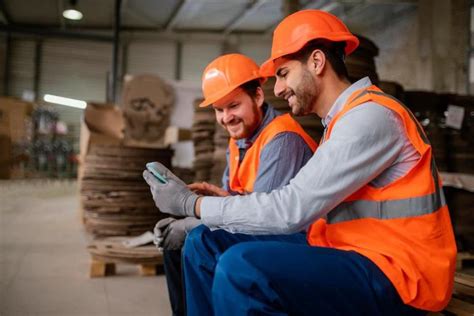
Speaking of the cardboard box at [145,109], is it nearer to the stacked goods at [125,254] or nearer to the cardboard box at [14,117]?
the stacked goods at [125,254]

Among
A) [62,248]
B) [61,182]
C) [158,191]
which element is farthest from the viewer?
[61,182]

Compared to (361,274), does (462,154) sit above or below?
above

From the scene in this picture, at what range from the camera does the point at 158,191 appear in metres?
2.00

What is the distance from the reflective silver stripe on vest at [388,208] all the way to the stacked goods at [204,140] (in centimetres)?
383

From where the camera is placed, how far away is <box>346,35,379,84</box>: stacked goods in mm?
3980

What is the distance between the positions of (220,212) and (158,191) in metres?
0.37

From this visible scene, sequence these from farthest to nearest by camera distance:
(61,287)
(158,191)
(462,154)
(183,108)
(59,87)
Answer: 1. (59,87)
2. (183,108)
3. (462,154)
4. (61,287)
5. (158,191)

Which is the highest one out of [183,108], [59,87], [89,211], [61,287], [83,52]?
[83,52]

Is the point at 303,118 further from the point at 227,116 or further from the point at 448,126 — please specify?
the point at 448,126

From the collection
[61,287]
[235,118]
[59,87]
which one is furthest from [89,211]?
[59,87]

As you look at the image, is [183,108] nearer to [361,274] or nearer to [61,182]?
[61,182]

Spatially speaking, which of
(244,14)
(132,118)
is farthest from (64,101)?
(132,118)

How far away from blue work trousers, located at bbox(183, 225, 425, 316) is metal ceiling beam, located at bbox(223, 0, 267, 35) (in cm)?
1227

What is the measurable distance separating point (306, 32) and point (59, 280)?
308cm
